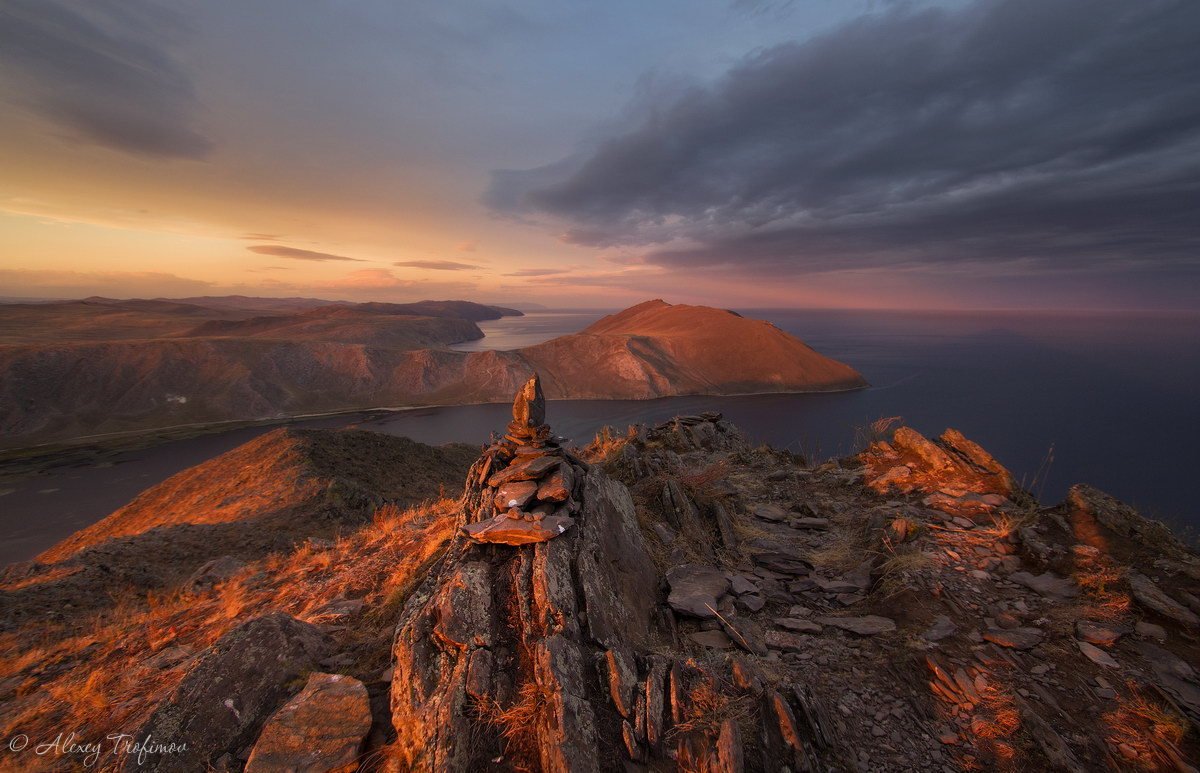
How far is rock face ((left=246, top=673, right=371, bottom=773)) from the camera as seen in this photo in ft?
12.3

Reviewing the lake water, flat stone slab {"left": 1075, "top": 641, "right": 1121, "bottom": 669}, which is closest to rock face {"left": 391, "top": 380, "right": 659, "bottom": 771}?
flat stone slab {"left": 1075, "top": 641, "right": 1121, "bottom": 669}

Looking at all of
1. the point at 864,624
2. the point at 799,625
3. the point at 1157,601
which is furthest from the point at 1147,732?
the point at 799,625

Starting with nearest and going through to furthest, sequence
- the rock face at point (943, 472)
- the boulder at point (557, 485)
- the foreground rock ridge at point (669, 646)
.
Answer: the foreground rock ridge at point (669, 646), the boulder at point (557, 485), the rock face at point (943, 472)

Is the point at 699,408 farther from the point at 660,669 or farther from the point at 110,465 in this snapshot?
the point at 110,465

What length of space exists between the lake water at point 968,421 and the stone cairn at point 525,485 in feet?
44.0

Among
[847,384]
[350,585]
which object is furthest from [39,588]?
[847,384]

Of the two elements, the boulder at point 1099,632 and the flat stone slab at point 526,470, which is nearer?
the boulder at point 1099,632

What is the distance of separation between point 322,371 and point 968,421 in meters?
103

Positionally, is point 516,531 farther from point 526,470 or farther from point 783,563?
point 783,563

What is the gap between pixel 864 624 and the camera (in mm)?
5738

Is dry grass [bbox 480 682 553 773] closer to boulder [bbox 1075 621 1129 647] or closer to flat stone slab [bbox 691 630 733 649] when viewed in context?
flat stone slab [bbox 691 630 733 649]

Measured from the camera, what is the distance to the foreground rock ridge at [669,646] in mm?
Result: 3920

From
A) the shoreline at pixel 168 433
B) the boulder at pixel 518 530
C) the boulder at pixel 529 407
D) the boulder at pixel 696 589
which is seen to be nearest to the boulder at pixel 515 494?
the boulder at pixel 518 530

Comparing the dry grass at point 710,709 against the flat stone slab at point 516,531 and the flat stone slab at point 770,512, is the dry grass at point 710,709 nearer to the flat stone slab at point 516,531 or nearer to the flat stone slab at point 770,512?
the flat stone slab at point 516,531
